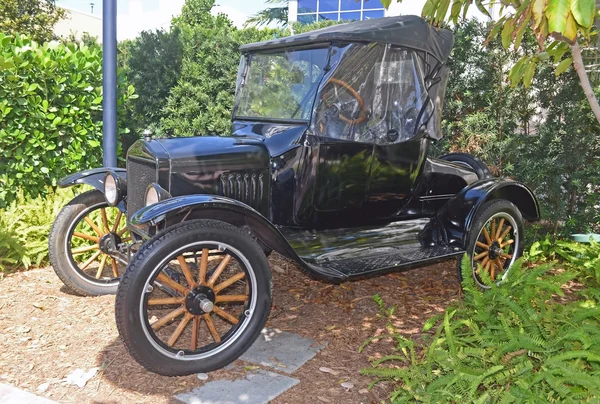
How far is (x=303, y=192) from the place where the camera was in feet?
13.7

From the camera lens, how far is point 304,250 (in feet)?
13.6

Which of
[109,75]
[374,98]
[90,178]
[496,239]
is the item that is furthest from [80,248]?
[496,239]

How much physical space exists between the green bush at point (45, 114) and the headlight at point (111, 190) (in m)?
2.17

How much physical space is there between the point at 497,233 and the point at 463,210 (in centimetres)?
52

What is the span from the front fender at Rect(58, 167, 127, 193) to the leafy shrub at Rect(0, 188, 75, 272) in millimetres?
1197

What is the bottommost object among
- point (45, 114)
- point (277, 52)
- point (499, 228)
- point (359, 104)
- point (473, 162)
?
point (499, 228)

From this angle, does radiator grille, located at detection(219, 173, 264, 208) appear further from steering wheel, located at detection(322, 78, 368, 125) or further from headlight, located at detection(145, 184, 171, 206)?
steering wheel, located at detection(322, 78, 368, 125)

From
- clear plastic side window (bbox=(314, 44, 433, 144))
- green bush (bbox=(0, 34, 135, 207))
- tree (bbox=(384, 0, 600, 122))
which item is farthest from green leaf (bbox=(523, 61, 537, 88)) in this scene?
green bush (bbox=(0, 34, 135, 207))

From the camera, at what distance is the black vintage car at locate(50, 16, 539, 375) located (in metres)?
3.39

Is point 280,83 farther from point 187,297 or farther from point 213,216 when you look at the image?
point 187,297

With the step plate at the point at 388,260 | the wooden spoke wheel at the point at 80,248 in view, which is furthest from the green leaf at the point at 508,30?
the wooden spoke wheel at the point at 80,248

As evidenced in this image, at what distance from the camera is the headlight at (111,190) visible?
166 inches

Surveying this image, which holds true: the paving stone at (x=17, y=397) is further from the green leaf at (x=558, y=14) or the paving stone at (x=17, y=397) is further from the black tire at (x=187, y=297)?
the green leaf at (x=558, y=14)

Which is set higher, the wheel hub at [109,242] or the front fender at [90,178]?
the front fender at [90,178]
